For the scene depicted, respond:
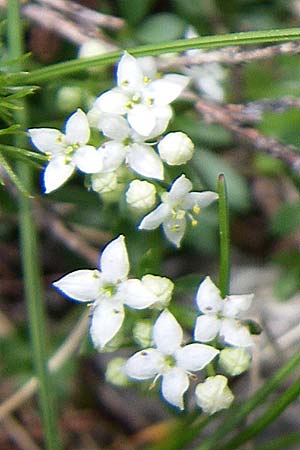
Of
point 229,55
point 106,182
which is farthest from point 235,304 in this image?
point 229,55

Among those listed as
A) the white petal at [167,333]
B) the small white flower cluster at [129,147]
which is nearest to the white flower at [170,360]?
the white petal at [167,333]

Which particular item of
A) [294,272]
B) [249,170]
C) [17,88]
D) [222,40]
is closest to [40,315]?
[17,88]

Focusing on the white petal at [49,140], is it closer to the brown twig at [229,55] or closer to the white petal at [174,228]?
the white petal at [174,228]

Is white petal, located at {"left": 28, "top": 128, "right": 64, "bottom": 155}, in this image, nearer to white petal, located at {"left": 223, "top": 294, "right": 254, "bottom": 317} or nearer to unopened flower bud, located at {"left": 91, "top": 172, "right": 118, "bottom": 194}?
unopened flower bud, located at {"left": 91, "top": 172, "right": 118, "bottom": 194}

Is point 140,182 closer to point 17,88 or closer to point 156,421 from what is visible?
point 17,88

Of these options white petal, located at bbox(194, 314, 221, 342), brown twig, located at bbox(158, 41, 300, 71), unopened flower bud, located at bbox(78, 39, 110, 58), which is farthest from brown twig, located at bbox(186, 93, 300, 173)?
white petal, located at bbox(194, 314, 221, 342)

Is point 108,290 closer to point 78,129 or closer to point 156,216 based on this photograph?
point 156,216

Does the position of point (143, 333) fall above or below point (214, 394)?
above
